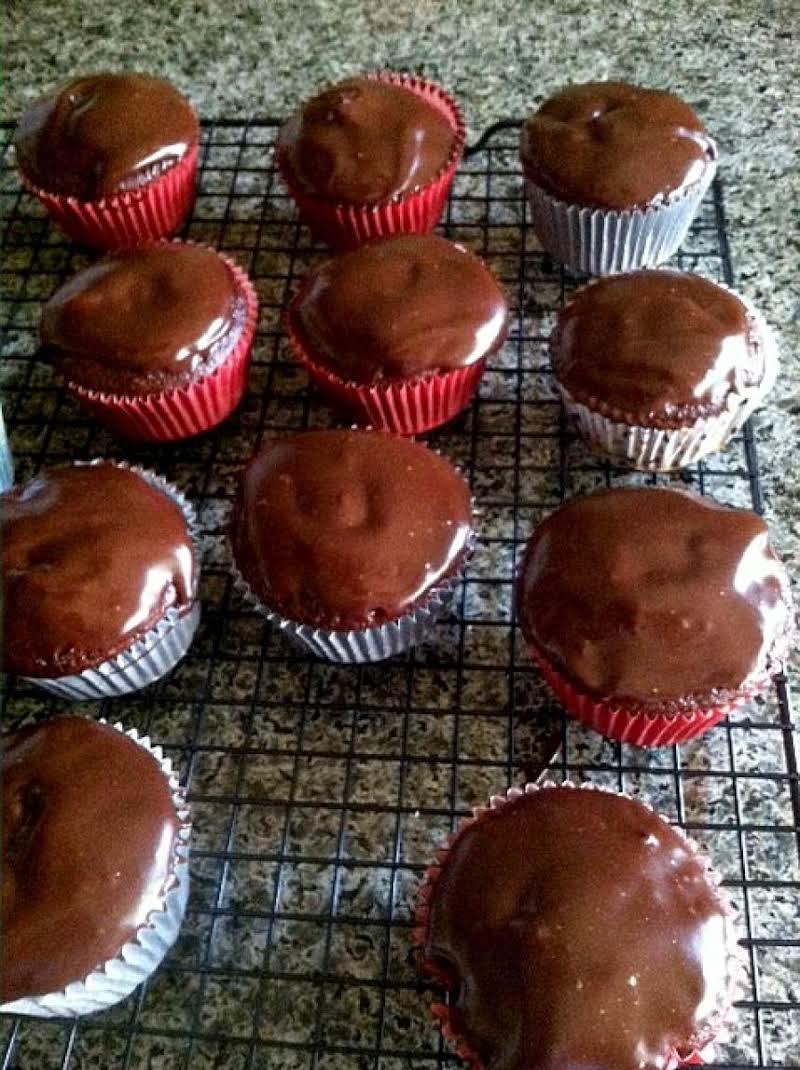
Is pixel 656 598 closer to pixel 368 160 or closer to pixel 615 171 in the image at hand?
pixel 615 171

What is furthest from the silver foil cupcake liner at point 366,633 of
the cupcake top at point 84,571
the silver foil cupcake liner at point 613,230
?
the silver foil cupcake liner at point 613,230

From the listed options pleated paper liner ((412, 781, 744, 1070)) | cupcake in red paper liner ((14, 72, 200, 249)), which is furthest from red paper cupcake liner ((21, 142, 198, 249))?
pleated paper liner ((412, 781, 744, 1070))

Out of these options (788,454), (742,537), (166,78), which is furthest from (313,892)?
(166,78)

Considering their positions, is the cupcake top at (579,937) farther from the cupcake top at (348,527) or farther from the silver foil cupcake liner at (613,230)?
the silver foil cupcake liner at (613,230)

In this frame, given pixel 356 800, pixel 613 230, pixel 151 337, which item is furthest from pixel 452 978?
pixel 613 230

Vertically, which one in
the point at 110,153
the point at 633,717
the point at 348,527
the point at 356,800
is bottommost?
the point at 356,800

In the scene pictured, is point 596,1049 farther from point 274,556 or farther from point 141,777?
point 274,556
